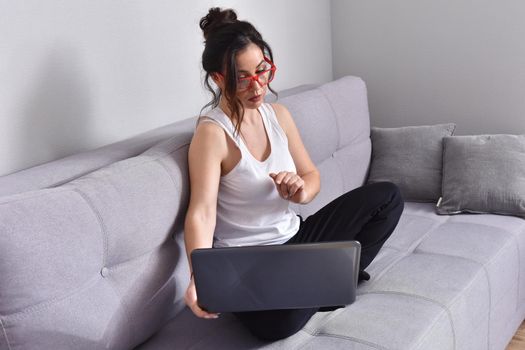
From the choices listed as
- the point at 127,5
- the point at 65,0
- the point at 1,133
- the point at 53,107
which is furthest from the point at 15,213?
the point at 127,5

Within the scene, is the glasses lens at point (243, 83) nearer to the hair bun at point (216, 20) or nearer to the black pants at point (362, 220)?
the hair bun at point (216, 20)

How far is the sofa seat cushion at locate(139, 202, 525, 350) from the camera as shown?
1.45 metres

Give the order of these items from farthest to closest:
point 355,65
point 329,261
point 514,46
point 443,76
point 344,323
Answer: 1. point 355,65
2. point 443,76
3. point 514,46
4. point 344,323
5. point 329,261

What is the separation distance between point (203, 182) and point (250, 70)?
32 cm

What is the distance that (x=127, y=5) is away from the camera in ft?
6.23

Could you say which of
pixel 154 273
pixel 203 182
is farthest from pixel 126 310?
pixel 203 182

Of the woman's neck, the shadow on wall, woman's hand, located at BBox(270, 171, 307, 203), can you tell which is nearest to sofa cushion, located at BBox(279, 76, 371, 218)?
the woman's neck

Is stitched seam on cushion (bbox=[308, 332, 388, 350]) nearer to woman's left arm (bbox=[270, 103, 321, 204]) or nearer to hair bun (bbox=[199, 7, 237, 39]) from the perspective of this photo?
woman's left arm (bbox=[270, 103, 321, 204])

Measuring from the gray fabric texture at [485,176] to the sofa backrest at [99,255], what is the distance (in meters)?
1.10

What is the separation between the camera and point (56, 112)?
5.59 feet

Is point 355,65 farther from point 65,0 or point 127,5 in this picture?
point 65,0

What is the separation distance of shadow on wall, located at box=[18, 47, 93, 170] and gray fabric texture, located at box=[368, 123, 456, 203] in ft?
4.09

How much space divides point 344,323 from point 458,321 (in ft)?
1.08

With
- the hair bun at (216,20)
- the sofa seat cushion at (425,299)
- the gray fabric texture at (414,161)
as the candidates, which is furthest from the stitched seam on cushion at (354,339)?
the gray fabric texture at (414,161)
